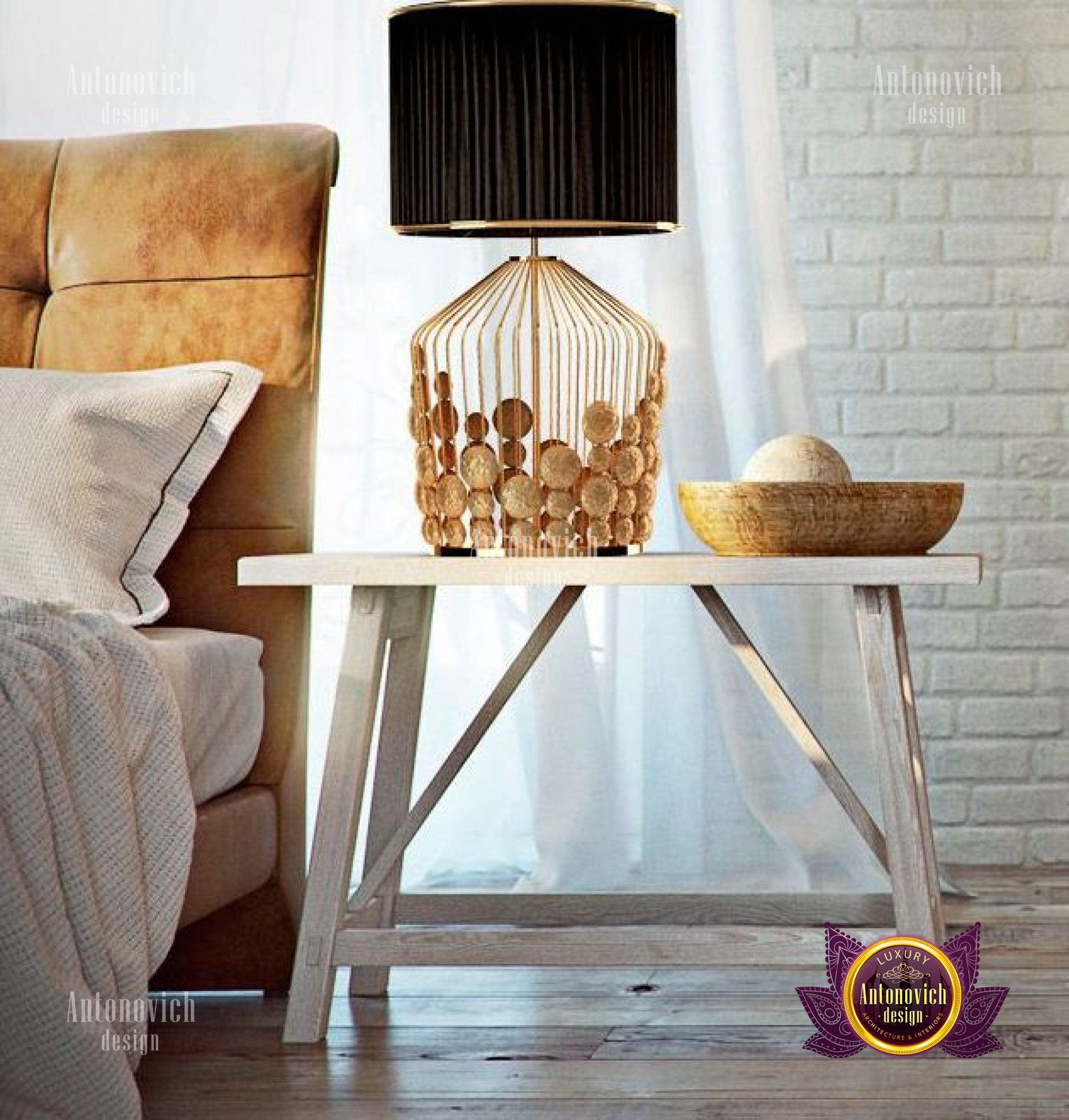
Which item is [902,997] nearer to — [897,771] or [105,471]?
[897,771]

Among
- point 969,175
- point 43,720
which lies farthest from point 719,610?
point 969,175

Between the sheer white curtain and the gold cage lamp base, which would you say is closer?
the gold cage lamp base

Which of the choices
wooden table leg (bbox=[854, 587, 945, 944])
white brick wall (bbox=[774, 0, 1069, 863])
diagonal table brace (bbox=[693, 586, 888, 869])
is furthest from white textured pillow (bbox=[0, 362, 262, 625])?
white brick wall (bbox=[774, 0, 1069, 863])

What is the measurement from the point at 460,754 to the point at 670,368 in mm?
898

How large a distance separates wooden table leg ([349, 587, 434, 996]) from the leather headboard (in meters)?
0.13

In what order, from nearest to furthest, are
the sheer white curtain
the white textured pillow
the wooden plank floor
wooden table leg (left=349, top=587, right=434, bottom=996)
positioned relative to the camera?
1. the wooden plank floor
2. the white textured pillow
3. wooden table leg (left=349, top=587, right=434, bottom=996)
4. the sheer white curtain

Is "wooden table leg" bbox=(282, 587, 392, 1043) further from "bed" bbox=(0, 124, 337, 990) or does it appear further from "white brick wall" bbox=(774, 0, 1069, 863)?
"white brick wall" bbox=(774, 0, 1069, 863)

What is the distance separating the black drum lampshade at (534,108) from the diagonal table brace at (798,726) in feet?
1.59

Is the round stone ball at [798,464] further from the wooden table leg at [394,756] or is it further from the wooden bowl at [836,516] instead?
the wooden table leg at [394,756]

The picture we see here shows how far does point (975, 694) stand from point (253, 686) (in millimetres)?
1392

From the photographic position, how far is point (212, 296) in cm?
237

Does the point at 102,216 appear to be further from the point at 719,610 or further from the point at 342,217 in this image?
the point at 719,610

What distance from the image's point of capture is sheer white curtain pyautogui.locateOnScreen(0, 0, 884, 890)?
2793mm

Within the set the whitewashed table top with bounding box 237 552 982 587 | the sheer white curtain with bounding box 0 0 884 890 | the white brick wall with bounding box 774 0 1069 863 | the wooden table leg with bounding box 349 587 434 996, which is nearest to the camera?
the whitewashed table top with bounding box 237 552 982 587
